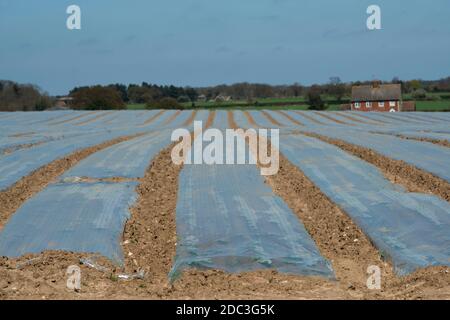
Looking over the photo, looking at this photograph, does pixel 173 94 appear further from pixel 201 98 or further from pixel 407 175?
pixel 407 175

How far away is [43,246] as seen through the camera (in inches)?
298

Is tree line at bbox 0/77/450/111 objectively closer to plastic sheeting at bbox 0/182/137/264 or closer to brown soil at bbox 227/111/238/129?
brown soil at bbox 227/111/238/129

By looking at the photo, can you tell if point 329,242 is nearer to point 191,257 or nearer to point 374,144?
point 191,257

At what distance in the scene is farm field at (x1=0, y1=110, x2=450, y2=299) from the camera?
6.45 meters

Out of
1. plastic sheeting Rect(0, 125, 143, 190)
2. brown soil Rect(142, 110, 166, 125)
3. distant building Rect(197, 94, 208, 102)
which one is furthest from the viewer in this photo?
distant building Rect(197, 94, 208, 102)

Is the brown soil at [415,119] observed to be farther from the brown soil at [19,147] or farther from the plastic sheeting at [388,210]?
the brown soil at [19,147]

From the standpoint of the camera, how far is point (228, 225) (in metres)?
8.22

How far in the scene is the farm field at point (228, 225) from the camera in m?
6.45

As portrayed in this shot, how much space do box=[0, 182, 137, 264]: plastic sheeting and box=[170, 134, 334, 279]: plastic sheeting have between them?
30.9 inches

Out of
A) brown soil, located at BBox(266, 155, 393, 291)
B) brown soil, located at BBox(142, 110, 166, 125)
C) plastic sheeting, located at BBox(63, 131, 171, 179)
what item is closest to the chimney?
brown soil, located at BBox(142, 110, 166, 125)

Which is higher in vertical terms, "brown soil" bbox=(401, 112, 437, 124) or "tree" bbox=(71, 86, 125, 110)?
"tree" bbox=(71, 86, 125, 110)

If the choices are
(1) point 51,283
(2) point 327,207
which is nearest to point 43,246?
(1) point 51,283

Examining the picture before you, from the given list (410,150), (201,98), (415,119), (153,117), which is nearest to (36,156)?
(410,150)

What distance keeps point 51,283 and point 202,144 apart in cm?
958
